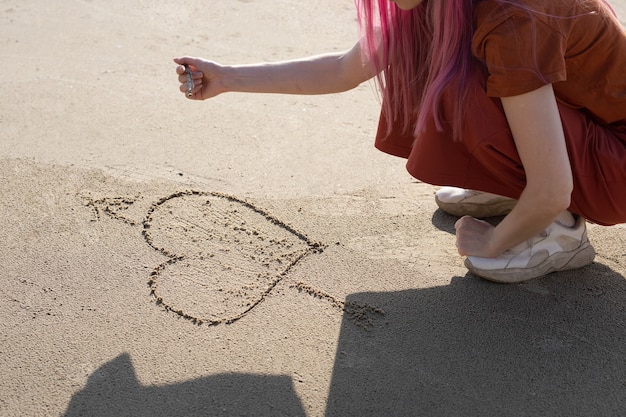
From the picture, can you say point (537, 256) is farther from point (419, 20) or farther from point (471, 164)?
point (419, 20)

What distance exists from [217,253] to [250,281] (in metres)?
0.18

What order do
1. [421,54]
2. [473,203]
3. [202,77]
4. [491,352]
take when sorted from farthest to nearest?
[473,203]
[202,77]
[421,54]
[491,352]

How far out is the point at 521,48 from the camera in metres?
1.83

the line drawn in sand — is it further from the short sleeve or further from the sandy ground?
the short sleeve

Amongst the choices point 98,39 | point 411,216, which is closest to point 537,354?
point 411,216

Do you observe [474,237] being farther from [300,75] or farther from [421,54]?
[300,75]

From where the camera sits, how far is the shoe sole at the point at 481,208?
8.14ft

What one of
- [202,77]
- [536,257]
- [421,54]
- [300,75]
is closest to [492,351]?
[536,257]

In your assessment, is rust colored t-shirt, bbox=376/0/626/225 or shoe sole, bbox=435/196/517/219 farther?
shoe sole, bbox=435/196/517/219

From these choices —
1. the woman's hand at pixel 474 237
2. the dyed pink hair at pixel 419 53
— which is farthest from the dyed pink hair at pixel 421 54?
the woman's hand at pixel 474 237

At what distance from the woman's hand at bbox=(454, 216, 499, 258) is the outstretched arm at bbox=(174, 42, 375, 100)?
55 centimetres

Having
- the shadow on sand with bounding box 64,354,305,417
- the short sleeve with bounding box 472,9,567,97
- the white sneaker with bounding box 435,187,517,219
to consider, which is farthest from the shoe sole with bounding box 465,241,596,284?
the shadow on sand with bounding box 64,354,305,417

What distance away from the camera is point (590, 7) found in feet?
6.31

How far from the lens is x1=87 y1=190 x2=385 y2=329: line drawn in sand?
7.09ft
